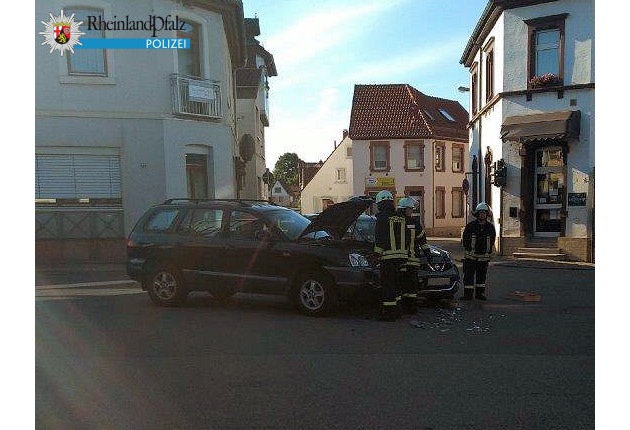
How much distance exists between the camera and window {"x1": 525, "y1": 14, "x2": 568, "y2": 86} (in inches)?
366

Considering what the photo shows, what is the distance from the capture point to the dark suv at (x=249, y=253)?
251 inches

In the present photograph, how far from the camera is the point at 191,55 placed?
6098 millimetres

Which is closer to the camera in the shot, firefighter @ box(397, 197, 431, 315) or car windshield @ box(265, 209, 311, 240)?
firefighter @ box(397, 197, 431, 315)

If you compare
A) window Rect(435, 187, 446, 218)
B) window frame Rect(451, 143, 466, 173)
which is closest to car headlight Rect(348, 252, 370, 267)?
window Rect(435, 187, 446, 218)

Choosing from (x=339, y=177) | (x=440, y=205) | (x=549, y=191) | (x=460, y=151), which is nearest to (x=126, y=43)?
(x=339, y=177)

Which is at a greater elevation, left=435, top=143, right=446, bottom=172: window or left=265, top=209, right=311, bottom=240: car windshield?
left=435, top=143, right=446, bottom=172: window

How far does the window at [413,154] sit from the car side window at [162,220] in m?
19.0

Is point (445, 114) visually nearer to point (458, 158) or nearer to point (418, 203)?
point (458, 158)

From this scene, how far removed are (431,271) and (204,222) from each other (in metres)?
3.60

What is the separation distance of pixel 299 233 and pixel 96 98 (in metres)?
3.86

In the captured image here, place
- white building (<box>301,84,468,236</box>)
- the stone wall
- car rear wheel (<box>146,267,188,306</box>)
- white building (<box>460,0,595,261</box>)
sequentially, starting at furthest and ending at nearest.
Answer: white building (<box>301,84,468,236</box>), white building (<box>460,0,595,261</box>), the stone wall, car rear wheel (<box>146,267,188,306</box>)

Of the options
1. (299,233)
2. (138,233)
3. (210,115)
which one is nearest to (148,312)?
(138,233)

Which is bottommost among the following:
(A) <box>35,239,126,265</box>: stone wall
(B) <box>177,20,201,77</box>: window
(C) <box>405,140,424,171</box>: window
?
(A) <box>35,239,126,265</box>: stone wall

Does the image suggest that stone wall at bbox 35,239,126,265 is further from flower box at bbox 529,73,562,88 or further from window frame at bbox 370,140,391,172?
window frame at bbox 370,140,391,172
